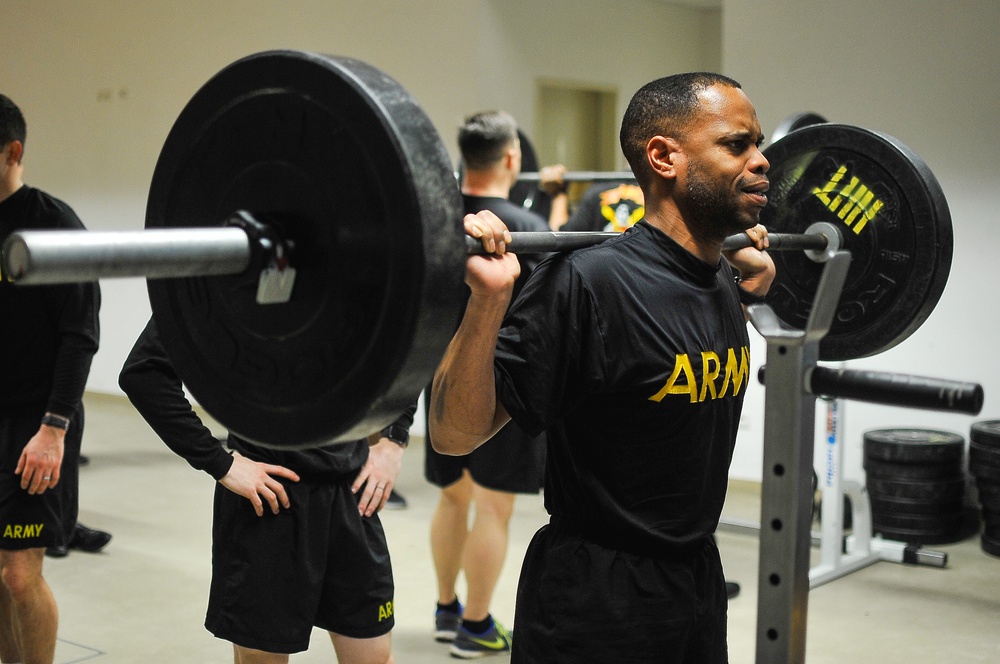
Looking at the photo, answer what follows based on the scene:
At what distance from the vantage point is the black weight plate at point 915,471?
15.5 ft

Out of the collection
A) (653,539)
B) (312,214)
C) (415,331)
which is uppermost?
(312,214)

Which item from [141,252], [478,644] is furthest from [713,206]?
[478,644]

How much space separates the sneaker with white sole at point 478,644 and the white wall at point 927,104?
259 cm

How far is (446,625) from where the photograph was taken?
140 inches

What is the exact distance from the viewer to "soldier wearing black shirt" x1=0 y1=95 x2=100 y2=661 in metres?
2.66

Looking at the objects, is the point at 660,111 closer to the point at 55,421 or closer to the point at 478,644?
the point at 55,421

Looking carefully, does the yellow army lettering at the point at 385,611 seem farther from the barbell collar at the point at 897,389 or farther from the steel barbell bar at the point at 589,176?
the steel barbell bar at the point at 589,176

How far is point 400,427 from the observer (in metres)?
2.48

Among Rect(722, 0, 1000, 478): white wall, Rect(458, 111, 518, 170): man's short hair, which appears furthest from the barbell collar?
Rect(722, 0, 1000, 478): white wall

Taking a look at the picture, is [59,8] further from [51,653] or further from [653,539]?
[653,539]

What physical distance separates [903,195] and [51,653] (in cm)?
230

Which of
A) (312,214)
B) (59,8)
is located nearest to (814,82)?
(312,214)

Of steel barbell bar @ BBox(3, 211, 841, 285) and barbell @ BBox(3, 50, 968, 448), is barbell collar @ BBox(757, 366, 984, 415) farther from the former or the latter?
steel barbell bar @ BBox(3, 211, 841, 285)

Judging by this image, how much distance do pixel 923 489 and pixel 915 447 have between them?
184mm
